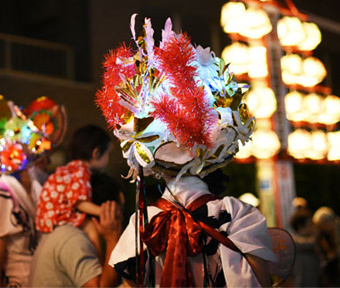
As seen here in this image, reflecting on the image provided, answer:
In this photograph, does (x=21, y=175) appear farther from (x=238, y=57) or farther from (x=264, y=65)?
(x=264, y=65)

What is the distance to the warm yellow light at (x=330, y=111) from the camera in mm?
10484

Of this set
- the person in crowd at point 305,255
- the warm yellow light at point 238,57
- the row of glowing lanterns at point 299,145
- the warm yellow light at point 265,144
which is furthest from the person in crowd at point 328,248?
the warm yellow light at point 238,57

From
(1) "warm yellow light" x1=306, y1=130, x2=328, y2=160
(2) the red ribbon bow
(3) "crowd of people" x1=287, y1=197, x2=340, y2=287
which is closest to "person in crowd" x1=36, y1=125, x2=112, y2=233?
(2) the red ribbon bow

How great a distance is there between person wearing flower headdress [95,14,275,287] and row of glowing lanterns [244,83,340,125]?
6.07m

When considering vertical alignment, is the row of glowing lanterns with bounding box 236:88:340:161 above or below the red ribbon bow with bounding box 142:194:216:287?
above

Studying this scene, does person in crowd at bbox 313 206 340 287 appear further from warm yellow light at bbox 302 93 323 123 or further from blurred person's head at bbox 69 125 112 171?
warm yellow light at bbox 302 93 323 123

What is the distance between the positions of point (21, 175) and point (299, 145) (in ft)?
23.7

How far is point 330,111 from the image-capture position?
34.6ft

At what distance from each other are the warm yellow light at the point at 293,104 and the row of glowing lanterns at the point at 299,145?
29 cm

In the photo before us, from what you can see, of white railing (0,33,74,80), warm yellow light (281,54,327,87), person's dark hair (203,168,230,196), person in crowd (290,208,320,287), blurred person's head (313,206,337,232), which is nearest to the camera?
person's dark hair (203,168,230,196)

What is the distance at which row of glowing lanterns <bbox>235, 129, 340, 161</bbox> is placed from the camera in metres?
9.03

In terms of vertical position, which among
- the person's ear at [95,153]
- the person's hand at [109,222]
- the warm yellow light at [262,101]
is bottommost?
the person's hand at [109,222]

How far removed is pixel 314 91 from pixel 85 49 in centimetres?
429

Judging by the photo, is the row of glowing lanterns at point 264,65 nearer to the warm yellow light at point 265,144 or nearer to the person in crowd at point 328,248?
the warm yellow light at point 265,144
